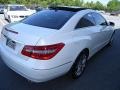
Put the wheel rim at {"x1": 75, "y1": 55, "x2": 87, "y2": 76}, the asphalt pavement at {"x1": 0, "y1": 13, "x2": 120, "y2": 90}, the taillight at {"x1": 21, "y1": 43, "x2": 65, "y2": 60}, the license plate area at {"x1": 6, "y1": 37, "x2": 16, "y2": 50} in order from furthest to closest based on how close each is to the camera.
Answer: the wheel rim at {"x1": 75, "y1": 55, "x2": 87, "y2": 76}
the asphalt pavement at {"x1": 0, "y1": 13, "x2": 120, "y2": 90}
the license plate area at {"x1": 6, "y1": 37, "x2": 16, "y2": 50}
the taillight at {"x1": 21, "y1": 43, "x2": 65, "y2": 60}

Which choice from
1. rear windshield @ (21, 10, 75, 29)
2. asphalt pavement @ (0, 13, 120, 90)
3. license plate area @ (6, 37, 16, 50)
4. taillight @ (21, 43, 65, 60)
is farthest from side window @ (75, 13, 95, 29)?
license plate area @ (6, 37, 16, 50)

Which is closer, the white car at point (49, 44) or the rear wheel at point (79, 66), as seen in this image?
the white car at point (49, 44)

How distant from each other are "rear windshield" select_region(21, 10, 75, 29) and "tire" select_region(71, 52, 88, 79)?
0.87 m

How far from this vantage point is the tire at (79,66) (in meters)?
4.32

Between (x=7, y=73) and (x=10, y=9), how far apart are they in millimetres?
10034

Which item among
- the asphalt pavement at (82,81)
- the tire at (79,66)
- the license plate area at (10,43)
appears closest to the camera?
the license plate area at (10,43)

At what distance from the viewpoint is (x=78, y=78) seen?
463 cm

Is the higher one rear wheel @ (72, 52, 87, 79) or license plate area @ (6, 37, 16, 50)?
license plate area @ (6, 37, 16, 50)

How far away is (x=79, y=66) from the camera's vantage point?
4.57 m

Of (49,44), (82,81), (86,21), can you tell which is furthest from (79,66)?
(49,44)

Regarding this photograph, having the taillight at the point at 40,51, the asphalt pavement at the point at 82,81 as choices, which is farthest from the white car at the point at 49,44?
the asphalt pavement at the point at 82,81

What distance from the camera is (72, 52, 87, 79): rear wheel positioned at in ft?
14.2

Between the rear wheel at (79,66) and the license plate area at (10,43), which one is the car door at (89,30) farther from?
the license plate area at (10,43)

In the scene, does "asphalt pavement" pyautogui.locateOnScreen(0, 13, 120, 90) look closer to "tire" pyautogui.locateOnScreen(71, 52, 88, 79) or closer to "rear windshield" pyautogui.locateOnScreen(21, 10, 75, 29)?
"tire" pyautogui.locateOnScreen(71, 52, 88, 79)
